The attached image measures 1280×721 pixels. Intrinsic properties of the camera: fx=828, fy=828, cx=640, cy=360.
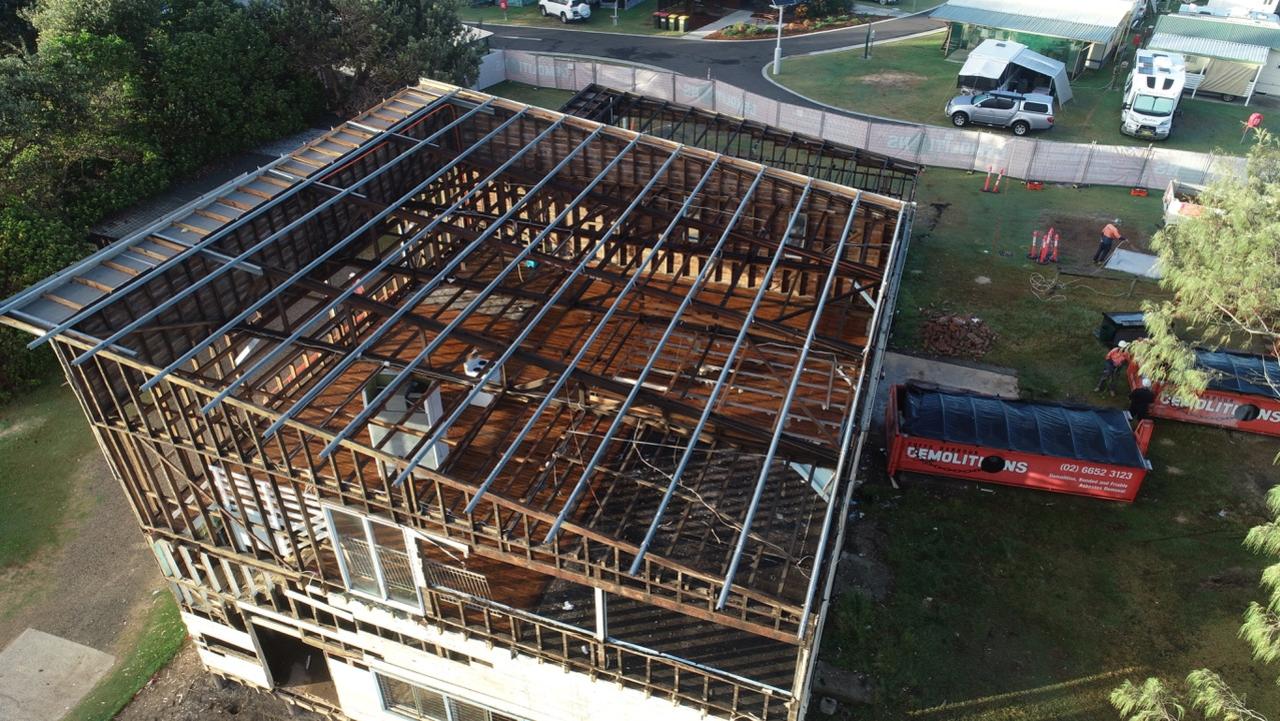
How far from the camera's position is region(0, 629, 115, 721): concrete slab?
1870 cm

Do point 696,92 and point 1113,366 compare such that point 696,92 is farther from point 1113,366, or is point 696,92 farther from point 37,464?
point 37,464

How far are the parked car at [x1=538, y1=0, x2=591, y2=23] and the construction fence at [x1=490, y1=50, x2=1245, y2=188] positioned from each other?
21421 millimetres

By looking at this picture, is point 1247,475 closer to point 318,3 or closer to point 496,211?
point 496,211

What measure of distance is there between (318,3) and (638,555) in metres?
39.3

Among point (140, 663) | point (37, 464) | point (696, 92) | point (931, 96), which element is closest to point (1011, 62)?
point (931, 96)

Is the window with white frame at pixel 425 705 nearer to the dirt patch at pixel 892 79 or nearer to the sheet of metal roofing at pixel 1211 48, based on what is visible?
the dirt patch at pixel 892 79

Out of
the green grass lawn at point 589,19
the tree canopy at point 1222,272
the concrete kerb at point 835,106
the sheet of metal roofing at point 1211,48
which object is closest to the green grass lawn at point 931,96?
the concrete kerb at point 835,106

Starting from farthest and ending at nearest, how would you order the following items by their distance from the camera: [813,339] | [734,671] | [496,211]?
1. [496,211]
2. [813,339]
3. [734,671]

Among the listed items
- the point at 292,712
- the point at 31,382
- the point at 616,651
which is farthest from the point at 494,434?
the point at 31,382

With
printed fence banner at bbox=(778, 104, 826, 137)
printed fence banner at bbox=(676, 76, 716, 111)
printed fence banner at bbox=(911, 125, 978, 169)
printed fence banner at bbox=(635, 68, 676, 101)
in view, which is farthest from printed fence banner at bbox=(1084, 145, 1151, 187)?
printed fence banner at bbox=(635, 68, 676, 101)

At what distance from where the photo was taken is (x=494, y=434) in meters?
19.8

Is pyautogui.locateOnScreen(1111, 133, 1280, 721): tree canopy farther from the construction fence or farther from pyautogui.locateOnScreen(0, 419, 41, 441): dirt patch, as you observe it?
pyautogui.locateOnScreen(0, 419, 41, 441): dirt patch

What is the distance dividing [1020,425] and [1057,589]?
14.9 ft

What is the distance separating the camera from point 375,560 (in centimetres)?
1528
